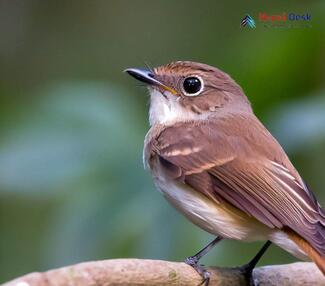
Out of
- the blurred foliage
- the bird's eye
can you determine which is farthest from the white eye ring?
the blurred foliage

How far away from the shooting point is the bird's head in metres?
4.09

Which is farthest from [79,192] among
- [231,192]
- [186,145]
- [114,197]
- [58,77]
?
[58,77]

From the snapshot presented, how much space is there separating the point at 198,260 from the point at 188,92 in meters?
0.85

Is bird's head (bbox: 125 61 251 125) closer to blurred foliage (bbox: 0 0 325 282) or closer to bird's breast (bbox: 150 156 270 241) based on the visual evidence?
blurred foliage (bbox: 0 0 325 282)

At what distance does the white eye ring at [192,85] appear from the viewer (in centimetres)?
412

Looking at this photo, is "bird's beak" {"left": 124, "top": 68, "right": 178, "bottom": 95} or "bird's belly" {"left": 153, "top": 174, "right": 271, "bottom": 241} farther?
"bird's beak" {"left": 124, "top": 68, "right": 178, "bottom": 95}

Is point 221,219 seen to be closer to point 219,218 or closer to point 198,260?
point 219,218

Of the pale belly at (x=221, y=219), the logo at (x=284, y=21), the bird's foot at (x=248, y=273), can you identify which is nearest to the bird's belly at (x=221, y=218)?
the pale belly at (x=221, y=219)

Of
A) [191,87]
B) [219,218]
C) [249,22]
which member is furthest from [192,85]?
[249,22]

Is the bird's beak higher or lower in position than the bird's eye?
higher

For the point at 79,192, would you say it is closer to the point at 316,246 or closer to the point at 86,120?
the point at 86,120

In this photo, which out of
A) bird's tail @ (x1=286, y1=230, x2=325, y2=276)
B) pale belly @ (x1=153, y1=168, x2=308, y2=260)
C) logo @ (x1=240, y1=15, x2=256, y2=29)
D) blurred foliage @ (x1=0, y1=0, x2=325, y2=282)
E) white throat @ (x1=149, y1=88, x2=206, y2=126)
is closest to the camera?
bird's tail @ (x1=286, y1=230, x2=325, y2=276)

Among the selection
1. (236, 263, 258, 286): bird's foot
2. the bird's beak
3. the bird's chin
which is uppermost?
the bird's beak

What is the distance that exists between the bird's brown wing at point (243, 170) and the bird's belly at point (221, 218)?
0.04 metres
